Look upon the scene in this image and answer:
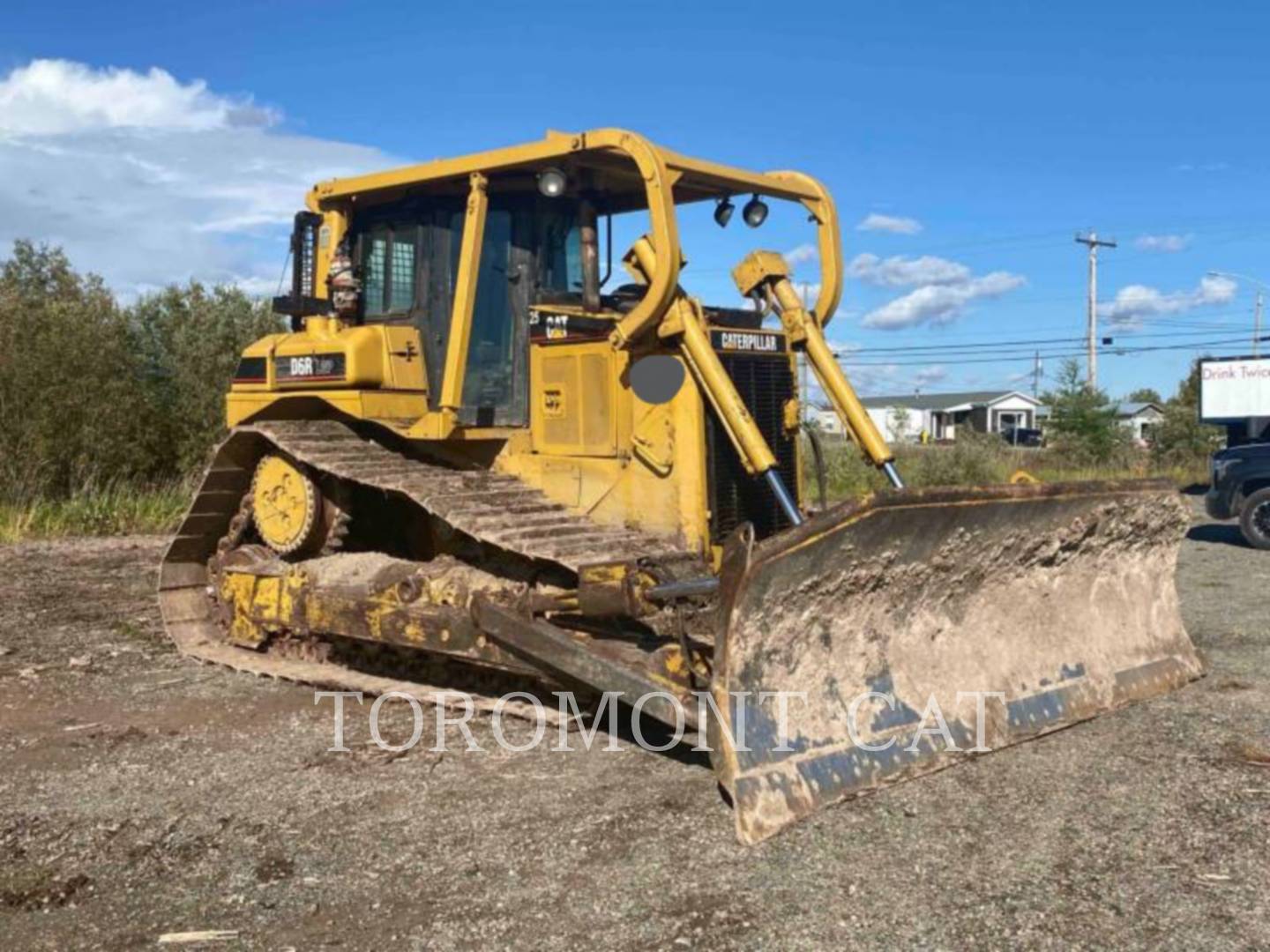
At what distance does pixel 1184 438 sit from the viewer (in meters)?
31.6

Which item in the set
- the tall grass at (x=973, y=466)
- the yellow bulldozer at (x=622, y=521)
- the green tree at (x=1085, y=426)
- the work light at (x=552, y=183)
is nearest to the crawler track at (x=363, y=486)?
the yellow bulldozer at (x=622, y=521)

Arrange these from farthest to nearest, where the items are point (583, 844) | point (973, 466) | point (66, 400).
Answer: point (973, 466)
point (66, 400)
point (583, 844)

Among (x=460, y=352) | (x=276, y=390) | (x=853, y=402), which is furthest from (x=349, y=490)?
(x=853, y=402)

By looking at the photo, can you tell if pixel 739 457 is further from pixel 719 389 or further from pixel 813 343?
pixel 813 343

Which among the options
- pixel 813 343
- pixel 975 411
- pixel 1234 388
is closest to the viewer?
pixel 813 343

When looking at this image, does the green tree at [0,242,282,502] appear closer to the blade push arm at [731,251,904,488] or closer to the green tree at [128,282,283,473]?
the green tree at [128,282,283,473]

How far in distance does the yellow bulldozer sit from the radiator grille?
19 mm

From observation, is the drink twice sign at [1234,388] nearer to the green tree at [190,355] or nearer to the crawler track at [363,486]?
the green tree at [190,355]

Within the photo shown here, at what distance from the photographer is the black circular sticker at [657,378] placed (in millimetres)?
6414

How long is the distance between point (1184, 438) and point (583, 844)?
30.6 meters

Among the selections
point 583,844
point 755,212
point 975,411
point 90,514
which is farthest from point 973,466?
point 975,411

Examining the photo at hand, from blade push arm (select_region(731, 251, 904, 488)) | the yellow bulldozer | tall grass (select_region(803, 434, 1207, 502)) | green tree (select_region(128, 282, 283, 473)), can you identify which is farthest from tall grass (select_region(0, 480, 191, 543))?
blade push arm (select_region(731, 251, 904, 488))

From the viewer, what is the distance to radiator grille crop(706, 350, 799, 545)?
21.3 feet

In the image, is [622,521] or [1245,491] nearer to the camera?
[622,521]
